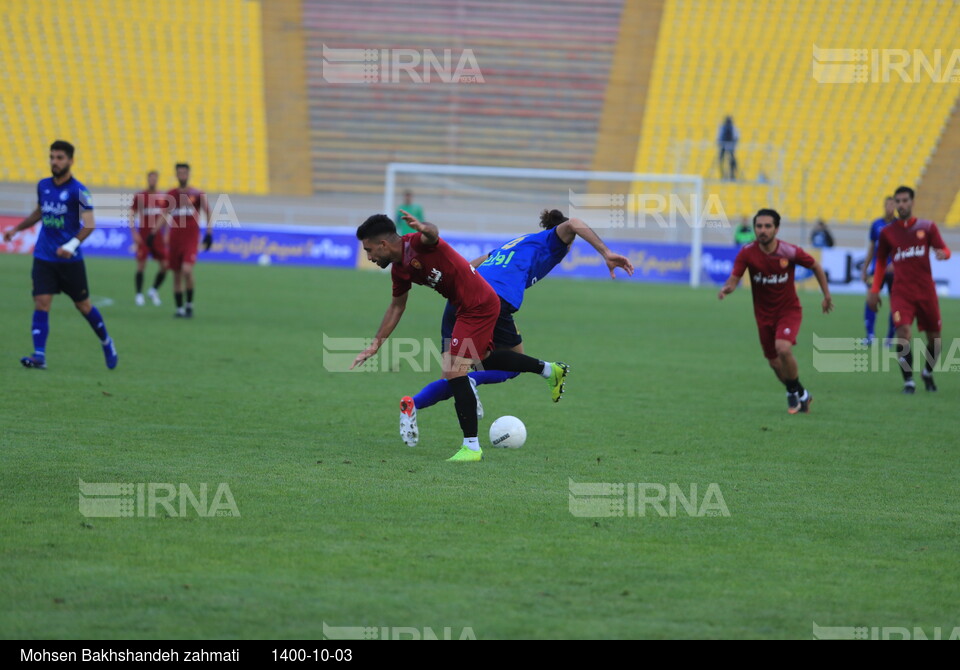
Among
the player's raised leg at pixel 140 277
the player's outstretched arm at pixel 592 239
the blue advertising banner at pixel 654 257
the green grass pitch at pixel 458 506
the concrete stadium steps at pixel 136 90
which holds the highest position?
the concrete stadium steps at pixel 136 90

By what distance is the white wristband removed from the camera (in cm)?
1127

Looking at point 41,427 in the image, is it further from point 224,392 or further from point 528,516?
point 528,516

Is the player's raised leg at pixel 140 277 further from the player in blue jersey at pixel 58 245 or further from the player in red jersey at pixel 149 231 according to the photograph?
the player in blue jersey at pixel 58 245

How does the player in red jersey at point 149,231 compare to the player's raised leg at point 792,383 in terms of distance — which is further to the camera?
the player in red jersey at point 149,231

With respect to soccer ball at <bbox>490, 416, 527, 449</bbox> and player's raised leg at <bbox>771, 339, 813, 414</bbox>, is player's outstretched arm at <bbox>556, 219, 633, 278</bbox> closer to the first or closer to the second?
soccer ball at <bbox>490, 416, 527, 449</bbox>

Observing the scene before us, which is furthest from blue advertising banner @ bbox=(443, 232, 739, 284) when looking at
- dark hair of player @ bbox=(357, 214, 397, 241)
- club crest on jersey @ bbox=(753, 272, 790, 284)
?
A: dark hair of player @ bbox=(357, 214, 397, 241)

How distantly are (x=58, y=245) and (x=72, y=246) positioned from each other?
0.46 m

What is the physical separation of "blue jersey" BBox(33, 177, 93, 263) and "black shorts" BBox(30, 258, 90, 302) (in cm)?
6

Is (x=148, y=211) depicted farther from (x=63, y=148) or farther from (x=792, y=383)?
(x=792, y=383)

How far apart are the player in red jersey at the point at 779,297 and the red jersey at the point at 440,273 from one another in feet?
11.9

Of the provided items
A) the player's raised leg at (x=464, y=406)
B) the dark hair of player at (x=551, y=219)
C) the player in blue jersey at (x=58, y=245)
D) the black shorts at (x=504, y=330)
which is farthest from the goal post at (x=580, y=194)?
the player's raised leg at (x=464, y=406)

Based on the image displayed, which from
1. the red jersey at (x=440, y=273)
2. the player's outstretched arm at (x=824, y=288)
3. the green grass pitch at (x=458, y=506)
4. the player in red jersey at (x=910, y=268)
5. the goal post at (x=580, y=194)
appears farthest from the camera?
the goal post at (x=580, y=194)

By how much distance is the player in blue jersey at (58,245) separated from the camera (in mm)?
11500
